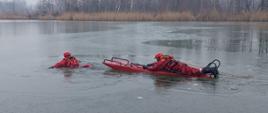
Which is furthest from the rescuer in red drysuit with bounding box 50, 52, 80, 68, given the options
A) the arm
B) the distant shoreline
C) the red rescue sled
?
the distant shoreline

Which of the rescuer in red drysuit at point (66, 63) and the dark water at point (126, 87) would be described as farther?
the rescuer in red drysuit at point (66, 63)

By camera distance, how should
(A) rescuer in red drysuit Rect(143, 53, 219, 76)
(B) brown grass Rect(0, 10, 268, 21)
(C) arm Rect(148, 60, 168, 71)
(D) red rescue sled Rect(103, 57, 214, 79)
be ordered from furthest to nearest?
(B) brown grass Rect(0, 10, 268, 21) < (C) arm Rect(148, 60, 168, 71) < (D) red rescue sled Rect(103, 57, 214, 79) < (A) rescuer in red drysuit Rect(143, 53, 219, 76)

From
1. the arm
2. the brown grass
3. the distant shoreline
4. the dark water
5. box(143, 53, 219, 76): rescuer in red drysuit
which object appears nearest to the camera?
the dark water

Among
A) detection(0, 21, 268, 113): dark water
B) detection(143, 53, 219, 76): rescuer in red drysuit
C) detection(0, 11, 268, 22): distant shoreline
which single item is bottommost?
detection(0, 21, 268, 113): dark water

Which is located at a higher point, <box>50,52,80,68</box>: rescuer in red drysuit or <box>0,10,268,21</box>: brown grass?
<box>0,10,268,21</box>: brown grass

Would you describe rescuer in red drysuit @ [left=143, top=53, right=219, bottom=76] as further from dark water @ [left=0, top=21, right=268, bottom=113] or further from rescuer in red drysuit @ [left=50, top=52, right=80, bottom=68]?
rescuer in red drysuit @ [left=50, top=52, right=80, bottom=68]

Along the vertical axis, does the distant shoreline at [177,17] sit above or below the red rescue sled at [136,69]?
above

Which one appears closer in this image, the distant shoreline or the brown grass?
the distant shoreline

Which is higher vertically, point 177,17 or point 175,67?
point 177,17

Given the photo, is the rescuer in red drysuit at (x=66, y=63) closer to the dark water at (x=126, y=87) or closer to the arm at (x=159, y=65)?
the dark water at (x=126, y=87)

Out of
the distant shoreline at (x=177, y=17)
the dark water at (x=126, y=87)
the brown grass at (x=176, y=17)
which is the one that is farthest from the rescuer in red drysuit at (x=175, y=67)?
the brown grass at (x=176, y=17)

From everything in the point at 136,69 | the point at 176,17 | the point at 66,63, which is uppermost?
the point at 176,17

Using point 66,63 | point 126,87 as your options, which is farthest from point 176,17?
point 126,87

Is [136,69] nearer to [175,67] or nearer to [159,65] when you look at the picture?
[159,65]
